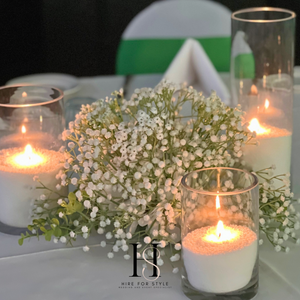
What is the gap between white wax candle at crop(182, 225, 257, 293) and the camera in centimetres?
58

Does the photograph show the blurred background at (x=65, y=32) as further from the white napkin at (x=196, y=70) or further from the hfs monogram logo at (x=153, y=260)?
the hfs monogram logo at (x=153, y=260)

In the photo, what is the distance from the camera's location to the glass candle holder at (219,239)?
0.57 metres

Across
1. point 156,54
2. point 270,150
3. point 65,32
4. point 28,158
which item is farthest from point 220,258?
point 65,32

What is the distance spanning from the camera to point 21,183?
791 millimetres

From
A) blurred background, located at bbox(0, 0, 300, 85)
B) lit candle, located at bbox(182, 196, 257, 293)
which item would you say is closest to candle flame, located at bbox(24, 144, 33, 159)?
lit candle, located at bbox(182, 196, 257, 293)

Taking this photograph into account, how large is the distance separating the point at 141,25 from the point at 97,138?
5.30 ft

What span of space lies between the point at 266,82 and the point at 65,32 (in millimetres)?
2809

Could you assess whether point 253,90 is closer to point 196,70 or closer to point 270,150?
point 270,150

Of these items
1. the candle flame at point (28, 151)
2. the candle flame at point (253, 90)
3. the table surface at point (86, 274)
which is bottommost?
the table surface at point (86, 274)

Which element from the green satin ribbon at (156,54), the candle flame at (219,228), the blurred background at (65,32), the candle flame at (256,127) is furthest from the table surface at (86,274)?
the blurred background at (65,32)

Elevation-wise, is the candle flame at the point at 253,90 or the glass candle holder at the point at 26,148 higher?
the candle flame at the point at 253,90

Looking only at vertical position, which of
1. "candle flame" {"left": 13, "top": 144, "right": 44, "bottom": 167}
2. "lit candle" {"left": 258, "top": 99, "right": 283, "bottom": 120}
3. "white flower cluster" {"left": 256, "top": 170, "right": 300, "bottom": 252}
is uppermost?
"lit candle" {"left": 258, "top": 99, "right": 283, "bottom": 120}

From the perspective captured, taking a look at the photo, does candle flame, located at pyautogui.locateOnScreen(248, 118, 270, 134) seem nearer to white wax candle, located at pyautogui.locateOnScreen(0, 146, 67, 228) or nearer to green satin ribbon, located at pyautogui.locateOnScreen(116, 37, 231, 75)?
white wax candle, located at pyautogui.locateOnScreen(0, 146, 67, 228)

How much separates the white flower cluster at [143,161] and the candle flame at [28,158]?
95 millimetres
